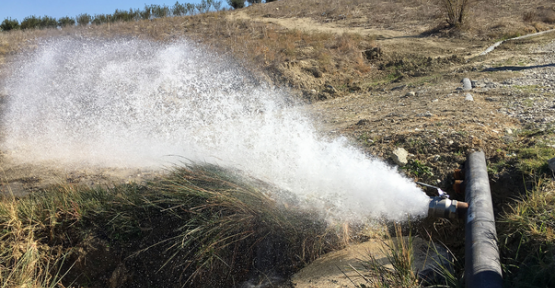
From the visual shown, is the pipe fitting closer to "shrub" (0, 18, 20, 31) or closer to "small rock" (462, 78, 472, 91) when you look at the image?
"small rock" (462, 78, 472, 91)

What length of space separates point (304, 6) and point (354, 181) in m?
21.6

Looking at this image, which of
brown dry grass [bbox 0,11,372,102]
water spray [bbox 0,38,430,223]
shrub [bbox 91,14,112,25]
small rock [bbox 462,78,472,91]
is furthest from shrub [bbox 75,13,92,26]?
small rock [bbox 462,78,472,91]

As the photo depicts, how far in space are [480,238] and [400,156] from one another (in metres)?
1.94

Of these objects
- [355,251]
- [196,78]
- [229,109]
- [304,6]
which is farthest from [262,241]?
[304,6]

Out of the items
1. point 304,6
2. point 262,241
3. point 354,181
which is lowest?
point 262,241

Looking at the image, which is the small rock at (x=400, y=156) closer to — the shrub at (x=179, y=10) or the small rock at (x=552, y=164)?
the small rock at (x=552, y=164)

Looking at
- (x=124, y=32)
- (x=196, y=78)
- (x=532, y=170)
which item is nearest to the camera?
(x=532, y=170)

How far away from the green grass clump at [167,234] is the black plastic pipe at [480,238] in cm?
138

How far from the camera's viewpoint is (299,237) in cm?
405

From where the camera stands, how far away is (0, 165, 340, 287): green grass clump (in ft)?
13.1

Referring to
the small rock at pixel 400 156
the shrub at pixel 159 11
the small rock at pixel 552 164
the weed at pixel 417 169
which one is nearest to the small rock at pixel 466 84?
the small rock at pixel 400 156

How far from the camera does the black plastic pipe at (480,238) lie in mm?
2602

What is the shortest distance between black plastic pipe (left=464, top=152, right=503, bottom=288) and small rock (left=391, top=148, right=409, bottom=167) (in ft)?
2.92

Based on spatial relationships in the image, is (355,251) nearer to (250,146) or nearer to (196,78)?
(250,146)
